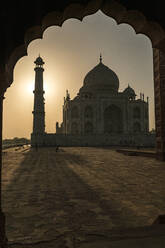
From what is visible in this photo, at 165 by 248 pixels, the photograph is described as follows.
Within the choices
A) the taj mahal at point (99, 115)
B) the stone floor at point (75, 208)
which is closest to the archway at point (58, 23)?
the stone floor at point (75, 208)

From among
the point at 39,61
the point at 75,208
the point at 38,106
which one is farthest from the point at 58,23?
the point at 39,61

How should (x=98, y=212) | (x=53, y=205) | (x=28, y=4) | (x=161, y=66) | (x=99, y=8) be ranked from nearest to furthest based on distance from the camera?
(x=28, y=4) → (x=99, y=8) → (x=98, y=212) → (x=53, y=205) → (x=161, y=66)

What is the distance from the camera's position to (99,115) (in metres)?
37.7

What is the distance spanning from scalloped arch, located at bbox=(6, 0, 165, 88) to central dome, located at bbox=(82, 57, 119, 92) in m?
39.6

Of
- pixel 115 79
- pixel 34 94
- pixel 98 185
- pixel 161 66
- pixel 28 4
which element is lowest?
pixel 98 185

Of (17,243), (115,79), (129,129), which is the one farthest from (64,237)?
(115,79)

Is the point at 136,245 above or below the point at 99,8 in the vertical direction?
below

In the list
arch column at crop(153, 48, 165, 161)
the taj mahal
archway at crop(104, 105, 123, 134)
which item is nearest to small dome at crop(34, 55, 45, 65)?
the taj mahal

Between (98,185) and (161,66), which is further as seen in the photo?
(161,66)

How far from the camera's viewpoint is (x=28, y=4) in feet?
7.25

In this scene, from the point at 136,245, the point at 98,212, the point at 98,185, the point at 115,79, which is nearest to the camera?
the point at 136,245

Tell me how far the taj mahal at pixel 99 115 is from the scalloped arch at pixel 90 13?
28.6 meters

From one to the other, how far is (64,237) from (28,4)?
2.51m

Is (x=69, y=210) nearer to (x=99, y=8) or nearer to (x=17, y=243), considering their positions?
(x=17, y=243)
